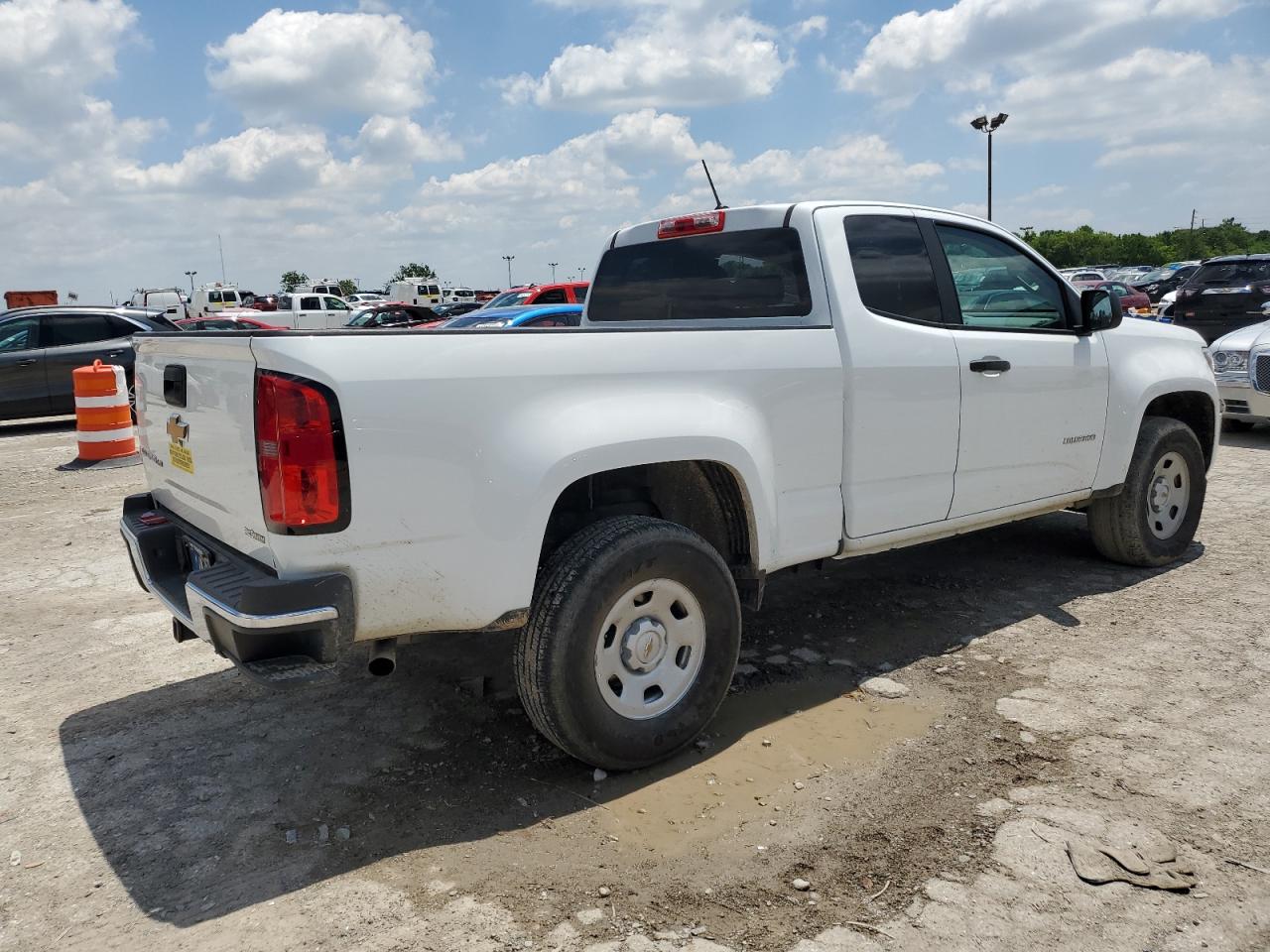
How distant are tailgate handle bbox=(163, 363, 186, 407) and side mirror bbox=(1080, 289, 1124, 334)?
4.10 metres

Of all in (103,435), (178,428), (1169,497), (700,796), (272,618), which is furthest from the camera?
(103,435)

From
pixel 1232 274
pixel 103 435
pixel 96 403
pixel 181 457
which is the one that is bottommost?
pixel 103 435

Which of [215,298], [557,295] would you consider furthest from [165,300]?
[557,295]

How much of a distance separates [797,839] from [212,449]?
7.24 feet

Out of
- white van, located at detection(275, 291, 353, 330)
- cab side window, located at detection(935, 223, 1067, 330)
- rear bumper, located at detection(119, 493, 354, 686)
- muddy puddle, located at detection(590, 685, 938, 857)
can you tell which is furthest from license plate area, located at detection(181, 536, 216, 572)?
white van, located at detection(275, 291, 353, 330)

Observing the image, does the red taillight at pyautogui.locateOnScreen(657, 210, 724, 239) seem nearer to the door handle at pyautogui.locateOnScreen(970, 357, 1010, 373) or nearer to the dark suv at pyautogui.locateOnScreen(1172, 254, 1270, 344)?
the door handle at pyautogui.locateOnScreen(970, 357, 1010, 373)

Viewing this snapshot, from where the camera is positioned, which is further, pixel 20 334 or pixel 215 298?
pixel 215 298

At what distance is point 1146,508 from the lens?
216 inches

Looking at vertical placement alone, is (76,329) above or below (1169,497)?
above

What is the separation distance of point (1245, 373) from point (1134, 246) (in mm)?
77488

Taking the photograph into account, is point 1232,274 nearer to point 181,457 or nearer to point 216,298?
point 181,457

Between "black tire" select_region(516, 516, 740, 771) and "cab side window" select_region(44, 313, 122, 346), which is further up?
"cab side window" select_region(44, 313, 122, 346)

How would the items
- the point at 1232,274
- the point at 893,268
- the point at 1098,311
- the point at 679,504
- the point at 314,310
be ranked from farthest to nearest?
the point at 314,310 → the point at 1232,274 → the point at 1098,311 → the point at 893,268 → the point at 679,504

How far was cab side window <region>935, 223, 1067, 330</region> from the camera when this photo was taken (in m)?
4.43
